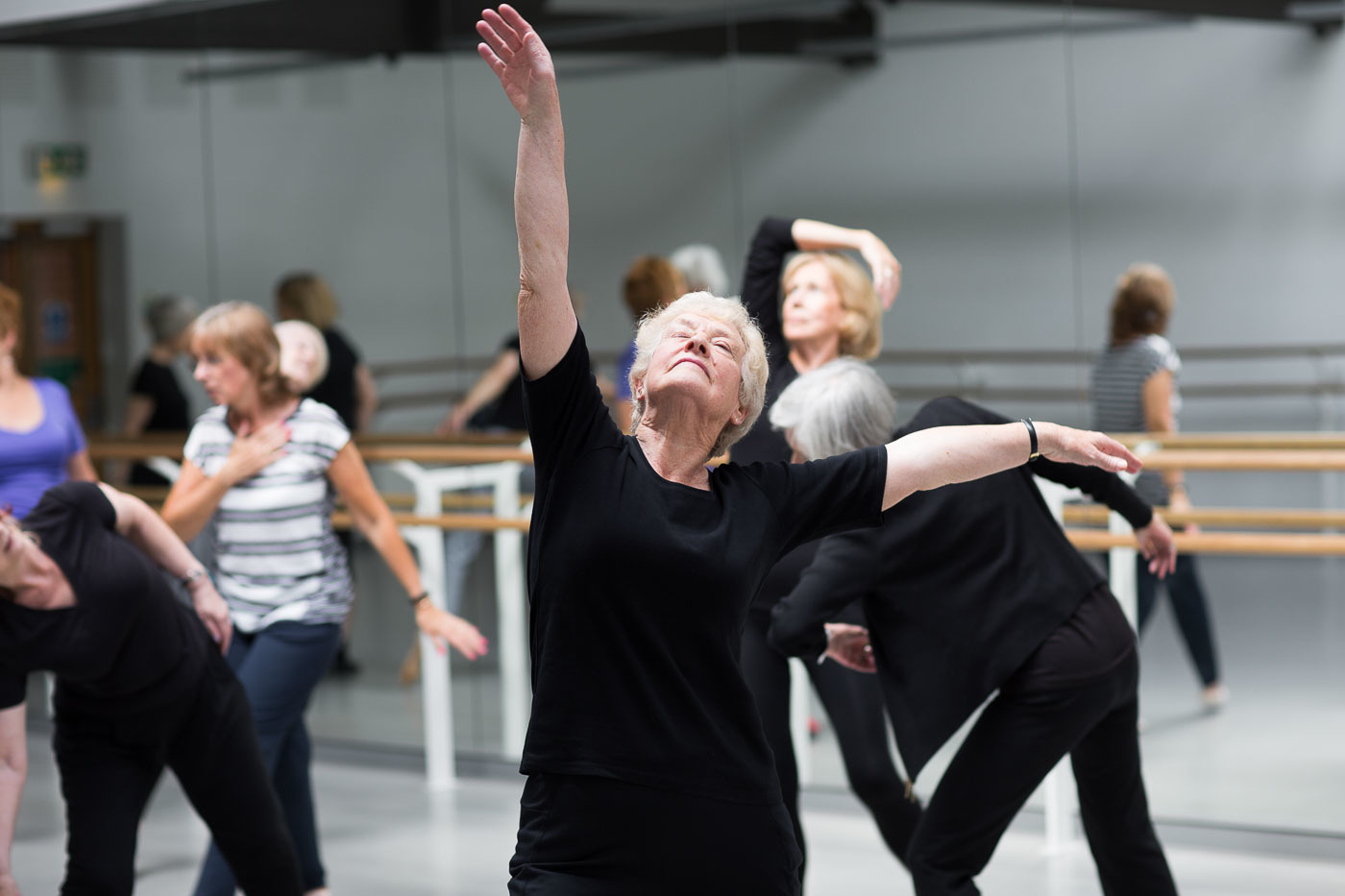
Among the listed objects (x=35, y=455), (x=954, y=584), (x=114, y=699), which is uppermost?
(x=35, y=455)

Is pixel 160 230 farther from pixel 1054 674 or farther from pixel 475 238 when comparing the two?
pixel 1054 674

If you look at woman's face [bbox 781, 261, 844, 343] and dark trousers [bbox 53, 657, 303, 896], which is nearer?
dark trousers [bbox 53, 657, 303, 896]

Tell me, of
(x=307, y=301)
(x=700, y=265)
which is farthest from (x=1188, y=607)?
(x=307, y=301)

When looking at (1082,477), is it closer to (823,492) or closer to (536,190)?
(823,492)

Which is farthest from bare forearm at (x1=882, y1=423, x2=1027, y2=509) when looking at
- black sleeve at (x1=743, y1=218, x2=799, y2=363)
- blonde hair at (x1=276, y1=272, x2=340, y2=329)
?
blonde hair at (x1=276, y1=272, x2=340, y2=329)

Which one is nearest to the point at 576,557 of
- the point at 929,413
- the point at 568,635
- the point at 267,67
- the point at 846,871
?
the point at 568,635

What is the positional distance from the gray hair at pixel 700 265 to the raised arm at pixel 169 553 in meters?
2.47

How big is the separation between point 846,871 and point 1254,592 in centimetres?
161

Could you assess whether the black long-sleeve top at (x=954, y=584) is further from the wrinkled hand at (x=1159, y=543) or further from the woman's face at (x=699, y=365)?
the woman's face at (x=699, y=365)

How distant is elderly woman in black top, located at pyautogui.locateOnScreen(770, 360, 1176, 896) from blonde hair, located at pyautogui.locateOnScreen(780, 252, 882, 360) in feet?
2.92

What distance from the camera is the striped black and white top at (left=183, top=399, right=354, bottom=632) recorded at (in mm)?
3871

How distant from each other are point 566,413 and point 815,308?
1.76 metres

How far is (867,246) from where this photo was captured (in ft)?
11.8

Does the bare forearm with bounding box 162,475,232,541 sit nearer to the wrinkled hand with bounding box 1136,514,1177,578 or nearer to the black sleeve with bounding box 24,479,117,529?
the black sleeve with bounding box 24,479,117,529
